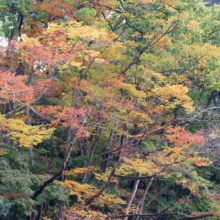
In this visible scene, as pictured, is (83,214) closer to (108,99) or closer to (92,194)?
(92,194)

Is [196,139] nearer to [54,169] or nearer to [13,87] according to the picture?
[13,87]

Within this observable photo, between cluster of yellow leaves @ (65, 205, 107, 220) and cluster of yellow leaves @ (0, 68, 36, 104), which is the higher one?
cluster of yellow leaves @ (0, 68, 36, 104)

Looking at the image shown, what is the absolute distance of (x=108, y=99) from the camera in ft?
36.4

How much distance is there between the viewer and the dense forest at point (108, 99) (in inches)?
327

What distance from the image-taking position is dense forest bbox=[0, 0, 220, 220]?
8.30 meters

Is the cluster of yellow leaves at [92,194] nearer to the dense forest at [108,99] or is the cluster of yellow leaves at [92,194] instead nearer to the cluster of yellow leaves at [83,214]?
the dense forest at [108,99]

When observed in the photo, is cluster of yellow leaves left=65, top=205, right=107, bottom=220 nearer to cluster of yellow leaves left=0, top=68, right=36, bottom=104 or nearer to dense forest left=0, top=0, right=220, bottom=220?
dense forest left=0, top=0, right=220, bottom=220

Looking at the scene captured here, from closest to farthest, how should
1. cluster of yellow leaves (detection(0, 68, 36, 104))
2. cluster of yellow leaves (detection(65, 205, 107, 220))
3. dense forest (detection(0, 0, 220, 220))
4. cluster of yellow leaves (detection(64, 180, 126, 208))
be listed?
cluster of yellow leaves (detection(0, 68, 36, 104)) → dense forest (detection(0, 0, 220, 220)) → cluster of yellow leaves (detection(65, 205, 107, 220)) → cluster of yellow leaves (detection(64, 180, 126, 208))

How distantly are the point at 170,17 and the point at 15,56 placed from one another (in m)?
7.49

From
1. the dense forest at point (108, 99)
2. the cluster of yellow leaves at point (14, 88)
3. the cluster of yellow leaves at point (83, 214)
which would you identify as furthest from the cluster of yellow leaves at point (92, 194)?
the cluster of yellow leaves at point (14, 88)

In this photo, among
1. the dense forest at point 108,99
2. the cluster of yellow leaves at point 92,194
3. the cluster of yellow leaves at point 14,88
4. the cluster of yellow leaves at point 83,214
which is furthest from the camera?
the cluster of yellow leaves at point 92,194

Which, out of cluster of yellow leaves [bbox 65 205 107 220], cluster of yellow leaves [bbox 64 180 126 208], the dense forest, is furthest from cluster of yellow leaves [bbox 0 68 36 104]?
cluster of yellow leaves [bbox 65 205 107 220]

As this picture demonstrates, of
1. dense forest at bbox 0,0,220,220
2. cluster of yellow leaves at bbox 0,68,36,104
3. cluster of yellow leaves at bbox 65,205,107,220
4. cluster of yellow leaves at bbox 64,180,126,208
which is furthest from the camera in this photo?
cluster of yellow leaves at bbox 64,180,126,208

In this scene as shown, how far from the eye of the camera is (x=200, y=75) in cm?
1328
